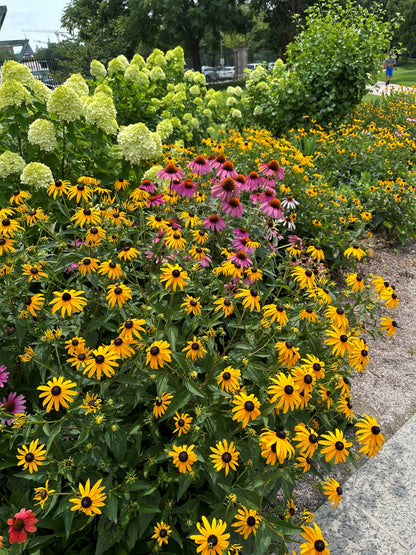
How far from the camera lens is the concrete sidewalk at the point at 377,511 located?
1764 mm

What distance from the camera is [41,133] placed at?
2605mm

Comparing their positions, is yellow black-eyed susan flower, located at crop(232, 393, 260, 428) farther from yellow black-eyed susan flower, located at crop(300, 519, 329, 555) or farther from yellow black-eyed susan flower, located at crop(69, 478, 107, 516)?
yellow black-eyed susan flower, located at crop(69, 478, 107, 516)

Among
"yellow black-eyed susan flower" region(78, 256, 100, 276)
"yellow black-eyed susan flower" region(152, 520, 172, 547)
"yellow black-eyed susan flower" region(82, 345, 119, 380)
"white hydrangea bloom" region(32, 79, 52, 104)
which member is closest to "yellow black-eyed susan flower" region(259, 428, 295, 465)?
"yellow black-eyed susan flower" region(152, 520, 172, 547)

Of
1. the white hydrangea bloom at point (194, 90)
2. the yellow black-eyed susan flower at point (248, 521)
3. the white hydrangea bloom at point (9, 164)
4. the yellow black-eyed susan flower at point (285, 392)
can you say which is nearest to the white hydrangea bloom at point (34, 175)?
the white hydrangea bloom at point (9, 164)

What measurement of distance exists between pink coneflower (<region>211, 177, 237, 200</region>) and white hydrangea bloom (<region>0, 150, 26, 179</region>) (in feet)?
4.35

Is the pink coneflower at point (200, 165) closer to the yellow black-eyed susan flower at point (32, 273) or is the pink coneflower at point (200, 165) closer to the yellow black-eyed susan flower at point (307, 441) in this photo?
the yellow black-eyed susan flower at point (32, 273)

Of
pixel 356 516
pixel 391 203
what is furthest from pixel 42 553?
pixel 391 203

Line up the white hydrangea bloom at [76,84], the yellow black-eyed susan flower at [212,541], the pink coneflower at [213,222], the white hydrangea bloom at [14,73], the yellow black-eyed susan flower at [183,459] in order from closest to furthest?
the yellow black-eyed susan flower at [212,541] < the yellow black-eyed susan flower at [183,459] < the pink coneflower at [213,222] < the white hydrangea bloom at [14,73] < the white hydrangea bloom at [76,84]

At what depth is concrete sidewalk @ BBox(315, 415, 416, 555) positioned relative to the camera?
1.76m

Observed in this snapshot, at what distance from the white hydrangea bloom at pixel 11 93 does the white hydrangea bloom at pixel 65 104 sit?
A: 244 mm

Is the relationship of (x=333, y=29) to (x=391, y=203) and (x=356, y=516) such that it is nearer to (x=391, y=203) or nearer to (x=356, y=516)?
(x=391, y=203)

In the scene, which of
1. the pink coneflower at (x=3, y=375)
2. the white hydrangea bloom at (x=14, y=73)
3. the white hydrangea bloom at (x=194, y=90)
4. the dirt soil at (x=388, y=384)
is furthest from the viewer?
the white hydrangea bloom at (x=194, y=90)

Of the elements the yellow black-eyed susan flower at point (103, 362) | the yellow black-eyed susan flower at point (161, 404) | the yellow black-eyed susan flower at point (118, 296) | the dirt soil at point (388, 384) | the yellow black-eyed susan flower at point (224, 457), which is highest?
the yellow black-eyed susan flower at point (118, 296)

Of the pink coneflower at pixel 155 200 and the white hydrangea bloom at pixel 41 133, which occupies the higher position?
the white hydrangea bloom at pixel 41 133
